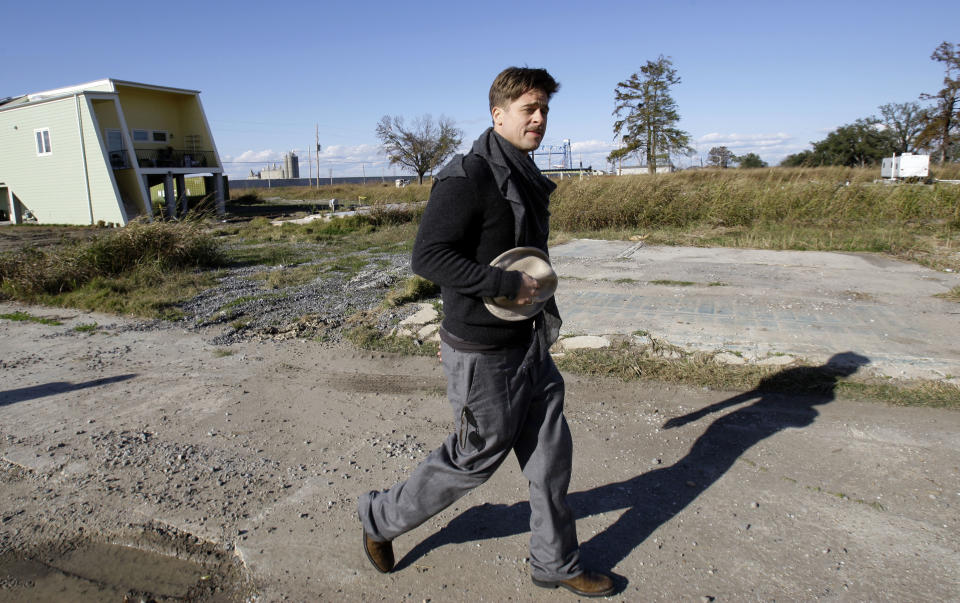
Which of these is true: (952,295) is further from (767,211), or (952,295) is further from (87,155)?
(87,155)

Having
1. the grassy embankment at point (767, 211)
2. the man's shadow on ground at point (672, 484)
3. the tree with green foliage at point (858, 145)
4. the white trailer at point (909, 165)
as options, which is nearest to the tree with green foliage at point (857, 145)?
the tree with green foliage at point (858, 145)

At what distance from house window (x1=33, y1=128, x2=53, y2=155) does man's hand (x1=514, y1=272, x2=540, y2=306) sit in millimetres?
33787

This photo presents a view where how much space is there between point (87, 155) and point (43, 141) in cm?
335

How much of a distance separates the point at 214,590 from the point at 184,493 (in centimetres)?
87

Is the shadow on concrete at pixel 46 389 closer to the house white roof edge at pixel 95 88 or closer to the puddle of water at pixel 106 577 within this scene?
the puddle of water at pixel 106 577

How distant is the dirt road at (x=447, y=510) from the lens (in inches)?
101

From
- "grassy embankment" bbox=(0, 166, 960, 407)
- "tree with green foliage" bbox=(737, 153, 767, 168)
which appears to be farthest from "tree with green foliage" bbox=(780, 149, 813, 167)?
"grassy embankment" bbox=(0, 166, 960, 407)

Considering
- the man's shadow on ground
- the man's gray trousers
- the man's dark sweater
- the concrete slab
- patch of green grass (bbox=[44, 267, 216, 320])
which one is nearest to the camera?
the man's dark sweater

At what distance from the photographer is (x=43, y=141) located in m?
29.0

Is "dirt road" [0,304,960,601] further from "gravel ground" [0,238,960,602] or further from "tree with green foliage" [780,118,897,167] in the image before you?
"tree with green foliage" [780,118,897,167]

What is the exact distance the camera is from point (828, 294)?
23.4 ft

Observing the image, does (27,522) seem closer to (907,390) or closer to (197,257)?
(907,390)

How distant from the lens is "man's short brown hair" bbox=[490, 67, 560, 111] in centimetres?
226

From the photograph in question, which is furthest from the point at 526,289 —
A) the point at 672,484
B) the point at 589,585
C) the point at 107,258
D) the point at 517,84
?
the point at 107,258
